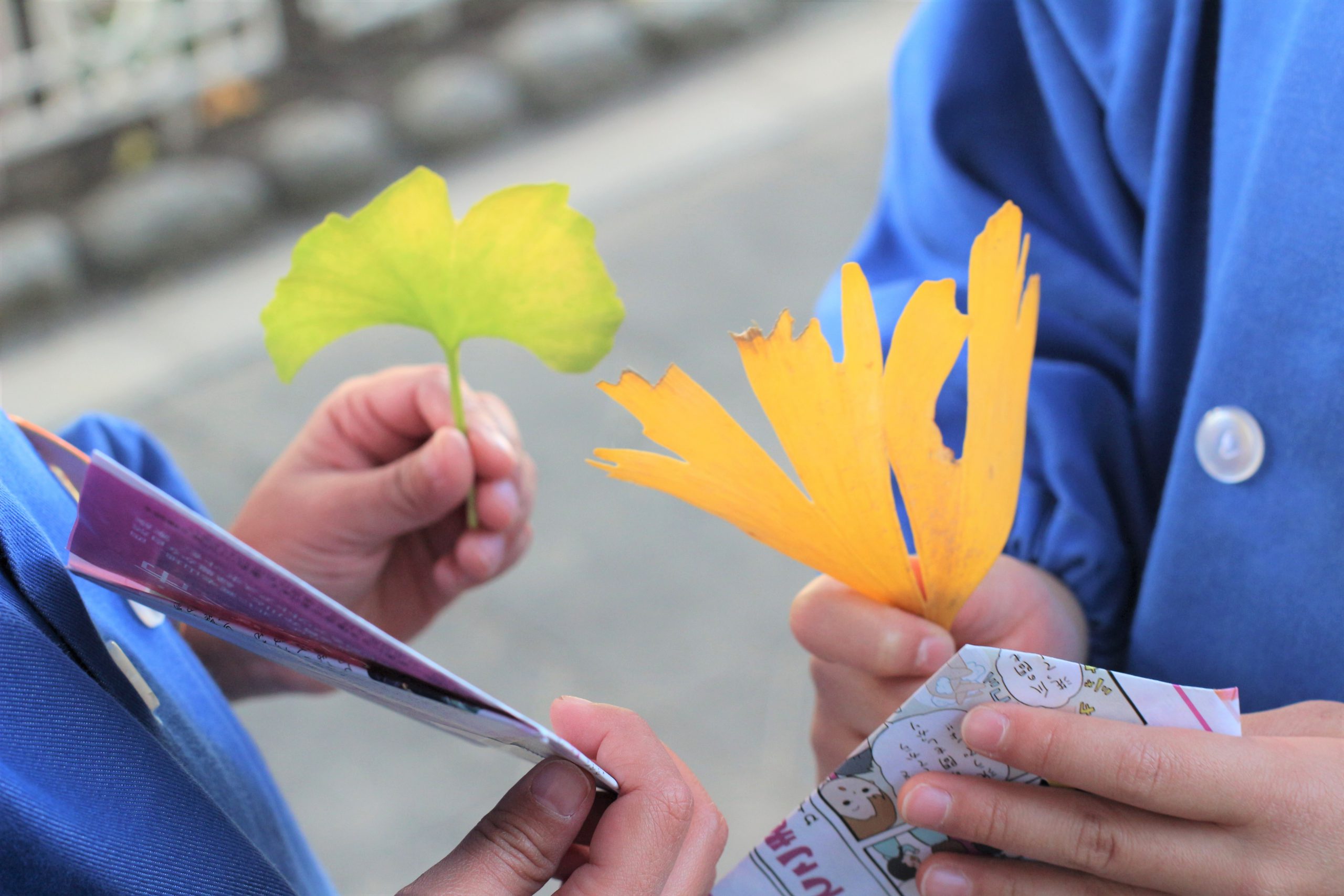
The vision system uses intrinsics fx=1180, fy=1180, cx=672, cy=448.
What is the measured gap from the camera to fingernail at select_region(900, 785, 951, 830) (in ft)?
1.68

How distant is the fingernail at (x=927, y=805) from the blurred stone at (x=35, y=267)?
103 inches

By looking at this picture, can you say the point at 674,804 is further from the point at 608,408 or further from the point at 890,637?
the point at 608,408

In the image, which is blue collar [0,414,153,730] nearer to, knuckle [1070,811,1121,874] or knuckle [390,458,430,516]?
knuckle [390,458,430,516]

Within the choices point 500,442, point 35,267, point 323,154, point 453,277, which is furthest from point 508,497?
point 323,154

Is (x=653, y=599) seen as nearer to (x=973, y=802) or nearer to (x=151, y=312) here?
(x=151, y=312)

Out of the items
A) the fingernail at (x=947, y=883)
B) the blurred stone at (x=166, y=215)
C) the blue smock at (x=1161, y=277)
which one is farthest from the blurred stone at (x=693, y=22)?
the fingernail at (x=947, y=883)

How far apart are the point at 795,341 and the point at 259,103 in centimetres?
298

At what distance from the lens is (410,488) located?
743mm

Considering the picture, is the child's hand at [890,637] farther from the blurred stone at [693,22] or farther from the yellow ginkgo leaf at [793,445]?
the blurred stone at [693,22]

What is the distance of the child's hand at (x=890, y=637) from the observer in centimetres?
60

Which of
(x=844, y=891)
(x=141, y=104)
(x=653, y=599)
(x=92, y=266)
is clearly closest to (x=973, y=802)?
(x=844, y=891)

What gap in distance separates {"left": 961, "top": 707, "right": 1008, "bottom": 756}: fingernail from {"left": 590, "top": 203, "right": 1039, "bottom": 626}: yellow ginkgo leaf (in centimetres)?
10

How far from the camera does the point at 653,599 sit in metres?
2.11

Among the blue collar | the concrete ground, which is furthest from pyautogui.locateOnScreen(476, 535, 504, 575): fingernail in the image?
the concrete ground
